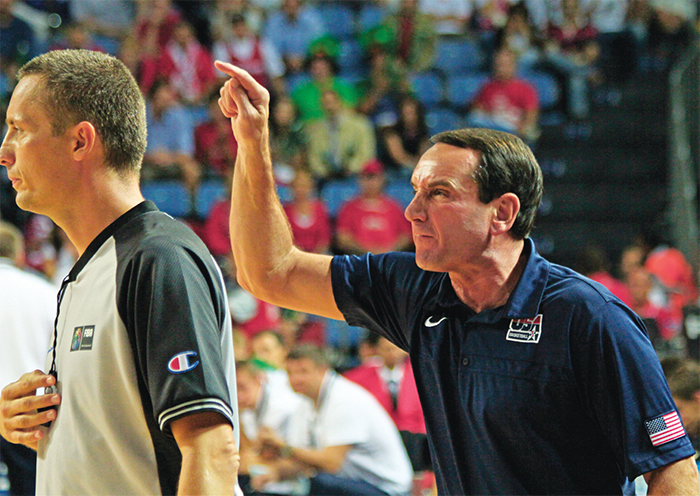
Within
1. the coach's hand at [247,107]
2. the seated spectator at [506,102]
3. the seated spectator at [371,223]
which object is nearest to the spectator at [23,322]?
the coach's hand at [247,107]

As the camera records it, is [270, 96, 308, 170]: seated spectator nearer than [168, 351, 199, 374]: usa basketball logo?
No

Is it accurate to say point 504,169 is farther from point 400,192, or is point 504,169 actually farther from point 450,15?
point 450,15

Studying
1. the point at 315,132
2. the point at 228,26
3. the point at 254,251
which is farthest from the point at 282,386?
the point at 228,26

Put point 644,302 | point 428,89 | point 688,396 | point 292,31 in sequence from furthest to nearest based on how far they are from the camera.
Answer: point 292,31
point 428,89
point 644,302
point 688,396

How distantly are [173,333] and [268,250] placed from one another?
84 centimetres

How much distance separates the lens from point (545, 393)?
6.41 ft

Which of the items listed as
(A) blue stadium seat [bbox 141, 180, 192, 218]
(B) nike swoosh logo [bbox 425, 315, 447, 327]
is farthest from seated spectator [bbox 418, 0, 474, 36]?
(B) nike swoosh logo [bbox 425, 315, 447, 327]

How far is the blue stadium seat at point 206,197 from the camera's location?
30.7 ft

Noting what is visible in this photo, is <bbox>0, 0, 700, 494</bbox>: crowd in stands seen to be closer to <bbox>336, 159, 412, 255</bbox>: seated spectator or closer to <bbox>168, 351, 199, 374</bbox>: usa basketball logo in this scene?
<bbox>336, 159, 412, 255</bbox>: seated spectator

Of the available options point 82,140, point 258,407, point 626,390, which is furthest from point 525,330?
point 258,407

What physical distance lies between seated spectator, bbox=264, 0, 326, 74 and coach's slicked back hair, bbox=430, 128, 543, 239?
31.7ft

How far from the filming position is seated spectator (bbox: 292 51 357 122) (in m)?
10.3

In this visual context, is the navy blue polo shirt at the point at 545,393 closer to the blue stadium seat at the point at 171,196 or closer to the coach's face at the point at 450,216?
the coach's face at the point at 450,216

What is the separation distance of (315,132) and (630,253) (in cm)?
415
